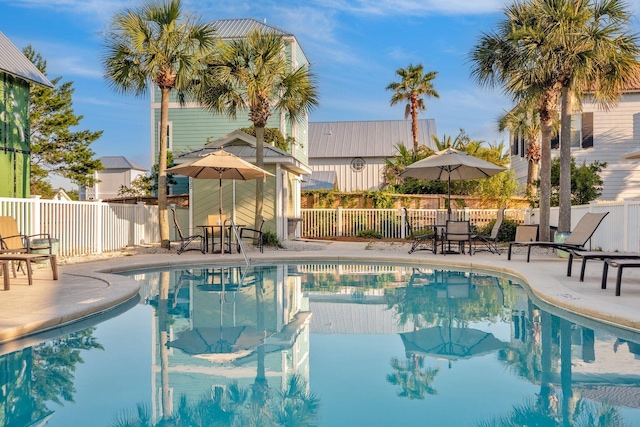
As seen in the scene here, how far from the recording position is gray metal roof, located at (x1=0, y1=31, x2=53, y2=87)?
39.8ft

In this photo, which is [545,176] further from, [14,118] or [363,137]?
[363,137]

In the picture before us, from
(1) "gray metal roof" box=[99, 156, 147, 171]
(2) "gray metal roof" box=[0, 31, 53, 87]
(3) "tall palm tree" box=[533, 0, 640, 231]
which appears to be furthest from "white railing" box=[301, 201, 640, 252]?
(1) "gray metal roof" box=[99, 156, 147, 171]

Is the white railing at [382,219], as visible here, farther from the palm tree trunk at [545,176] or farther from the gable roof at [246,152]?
the palm tree trunk at [545,176]

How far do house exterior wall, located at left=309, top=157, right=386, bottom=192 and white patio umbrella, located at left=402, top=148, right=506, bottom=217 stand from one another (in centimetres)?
1728

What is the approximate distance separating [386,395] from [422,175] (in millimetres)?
11484

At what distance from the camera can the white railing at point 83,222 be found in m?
10.3

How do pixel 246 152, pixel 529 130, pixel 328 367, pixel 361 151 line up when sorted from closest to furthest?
1. pixel 328 367
2. pixel 246 152
3. pixel 529 130
4. pixel 361 151

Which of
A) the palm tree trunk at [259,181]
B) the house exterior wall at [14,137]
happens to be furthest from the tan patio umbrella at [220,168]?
the house exterior wall at [14,137]

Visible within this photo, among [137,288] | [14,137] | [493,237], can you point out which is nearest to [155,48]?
[14,137]

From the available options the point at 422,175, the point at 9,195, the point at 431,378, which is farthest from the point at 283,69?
the point at 431,378

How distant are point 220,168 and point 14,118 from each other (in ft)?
16.9

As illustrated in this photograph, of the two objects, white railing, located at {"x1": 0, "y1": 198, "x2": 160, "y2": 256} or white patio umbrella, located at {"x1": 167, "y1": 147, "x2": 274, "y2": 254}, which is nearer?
white railing, located at {"x1": 0, "y1": 198, "x2": 160, "y2": 256}

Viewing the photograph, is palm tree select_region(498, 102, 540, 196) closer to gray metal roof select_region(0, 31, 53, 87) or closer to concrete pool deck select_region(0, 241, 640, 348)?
concrete pool deck select_region(0, 241, 640, 348)

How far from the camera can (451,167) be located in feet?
46.4
